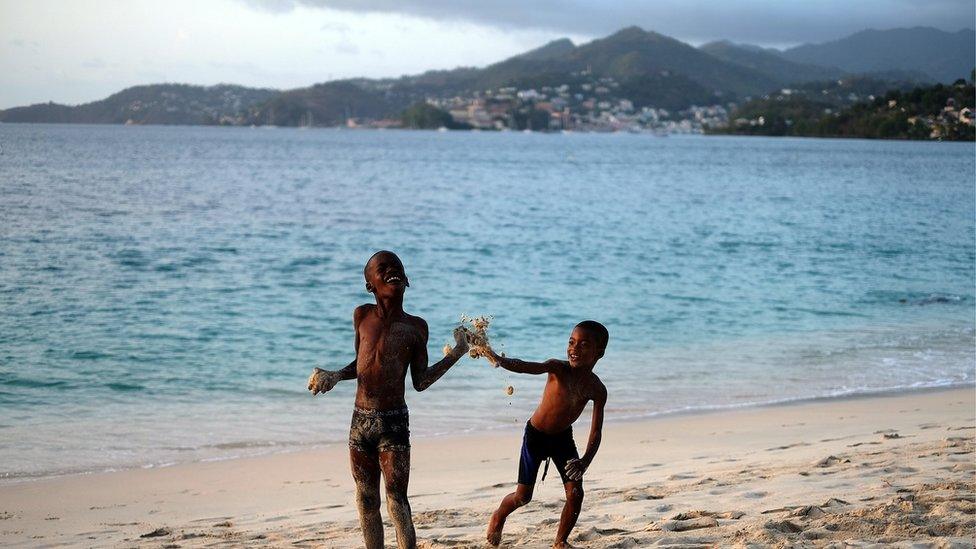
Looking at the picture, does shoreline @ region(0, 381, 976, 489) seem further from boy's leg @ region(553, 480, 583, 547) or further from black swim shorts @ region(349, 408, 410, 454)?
black swim shorts @ region(349, 408, 410, 454)

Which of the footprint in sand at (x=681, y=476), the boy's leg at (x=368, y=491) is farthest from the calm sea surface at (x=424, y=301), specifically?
the boy's leg at (x=368, y=491)

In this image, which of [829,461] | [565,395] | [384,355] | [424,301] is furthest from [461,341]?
[424,301]

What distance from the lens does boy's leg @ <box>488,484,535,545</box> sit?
513cm

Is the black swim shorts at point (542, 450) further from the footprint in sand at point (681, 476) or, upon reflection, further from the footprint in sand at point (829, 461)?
the footprint in sand at point (829, 461)

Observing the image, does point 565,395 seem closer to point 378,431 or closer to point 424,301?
point 378,431

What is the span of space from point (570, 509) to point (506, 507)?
370 millimetres

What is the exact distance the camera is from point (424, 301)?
2003cm

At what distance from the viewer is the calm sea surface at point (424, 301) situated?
10953 mm

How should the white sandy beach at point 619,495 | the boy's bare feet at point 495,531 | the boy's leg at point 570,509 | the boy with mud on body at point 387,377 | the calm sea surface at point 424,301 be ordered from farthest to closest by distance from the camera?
1. the calm sea surface at point 424,301
2. the white sandy beach at point 619,495
3. the boy's bare feet at point 495,531
4. the boy's leg at point 570,509
5. the boy with mud on body at point 387,377

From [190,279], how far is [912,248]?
22.5 metres

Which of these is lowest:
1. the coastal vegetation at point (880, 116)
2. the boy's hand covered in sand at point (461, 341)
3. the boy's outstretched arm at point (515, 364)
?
the boy's outstretched arm at point (515, 364)

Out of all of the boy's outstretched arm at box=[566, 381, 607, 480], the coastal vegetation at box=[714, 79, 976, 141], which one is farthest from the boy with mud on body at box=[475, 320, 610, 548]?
the coastal vegetation at box=[714, 79, 976, 141]

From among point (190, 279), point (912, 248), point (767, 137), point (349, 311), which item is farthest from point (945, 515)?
point (767, 137)

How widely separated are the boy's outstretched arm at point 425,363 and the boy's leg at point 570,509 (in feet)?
3.15
